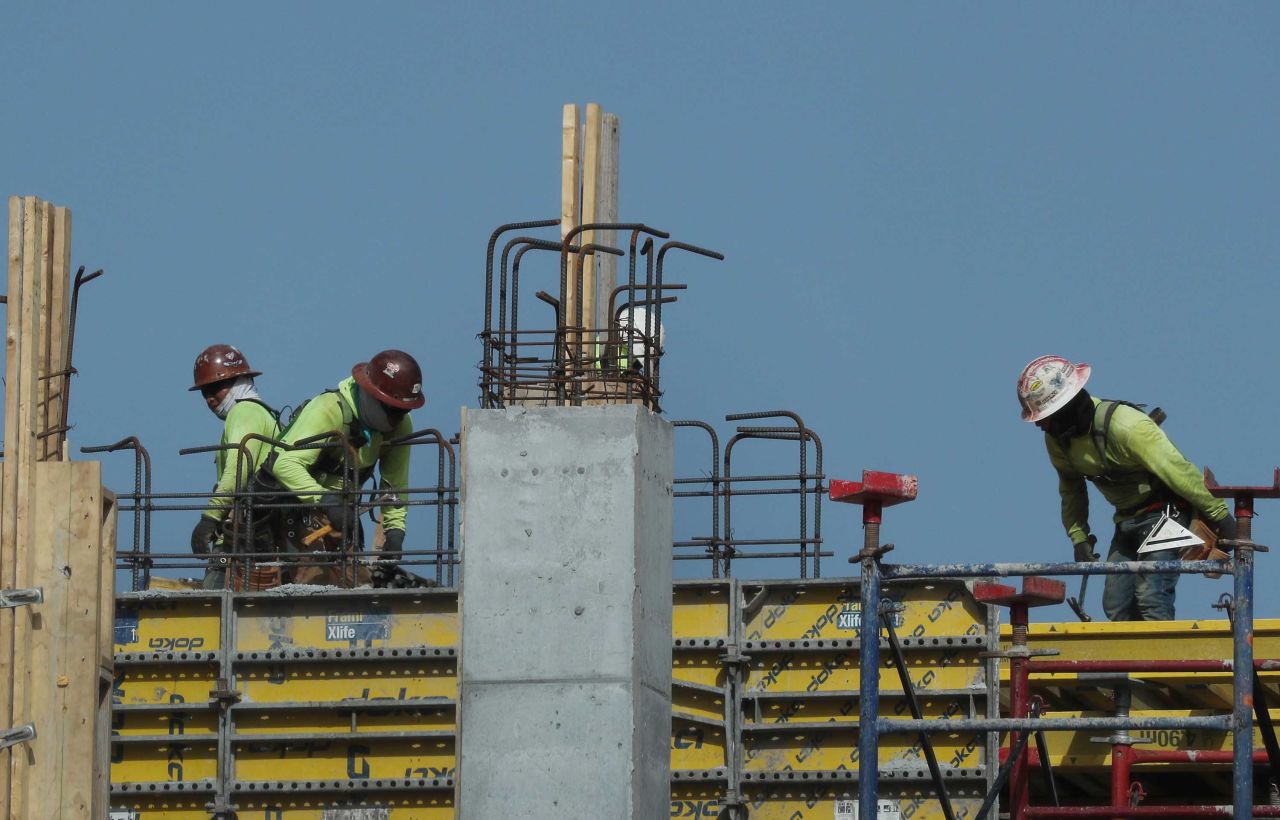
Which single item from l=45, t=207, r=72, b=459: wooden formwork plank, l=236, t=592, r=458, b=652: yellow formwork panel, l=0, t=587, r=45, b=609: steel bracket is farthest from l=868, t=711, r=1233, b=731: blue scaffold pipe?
l=45, t=207, r=72, b=459: wooden formwork plank

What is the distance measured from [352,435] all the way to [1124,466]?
6.18 m

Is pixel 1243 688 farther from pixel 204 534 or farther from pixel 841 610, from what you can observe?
pixel 204 534

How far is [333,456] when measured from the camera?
20453 millimetres

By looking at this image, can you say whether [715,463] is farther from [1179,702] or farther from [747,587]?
[1179,702]

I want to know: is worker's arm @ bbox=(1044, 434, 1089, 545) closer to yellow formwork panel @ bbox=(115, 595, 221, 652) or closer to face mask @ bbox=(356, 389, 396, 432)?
face mask @ bbox=(356, 389, 396, 432)

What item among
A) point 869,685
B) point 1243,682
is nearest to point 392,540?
point 869,685

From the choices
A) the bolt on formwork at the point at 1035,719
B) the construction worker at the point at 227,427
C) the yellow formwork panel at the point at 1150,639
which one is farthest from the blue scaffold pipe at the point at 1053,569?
the construction worker at the point at 227,427

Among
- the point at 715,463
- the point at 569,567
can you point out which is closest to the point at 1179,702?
the point at 715,463

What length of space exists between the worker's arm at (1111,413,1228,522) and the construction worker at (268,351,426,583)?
5619mm

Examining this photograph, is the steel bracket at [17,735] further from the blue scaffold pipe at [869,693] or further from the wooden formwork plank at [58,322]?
the blue scaffold pipe at [869,693]

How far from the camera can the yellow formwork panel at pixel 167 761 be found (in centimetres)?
1883

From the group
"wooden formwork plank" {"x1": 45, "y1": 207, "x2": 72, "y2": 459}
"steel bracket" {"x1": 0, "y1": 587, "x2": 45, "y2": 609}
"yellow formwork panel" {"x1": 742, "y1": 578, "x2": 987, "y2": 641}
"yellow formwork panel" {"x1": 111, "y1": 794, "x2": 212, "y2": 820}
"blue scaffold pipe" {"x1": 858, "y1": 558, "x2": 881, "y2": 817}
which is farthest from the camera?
"yellow formwork panel" {"x1": 111, "y1": 794, "x2": 212, "y2": 820}

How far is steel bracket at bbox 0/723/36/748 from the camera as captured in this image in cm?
1530

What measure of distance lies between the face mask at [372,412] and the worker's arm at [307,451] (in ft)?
0.54
